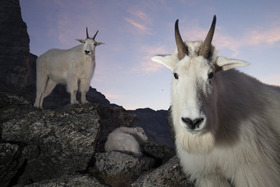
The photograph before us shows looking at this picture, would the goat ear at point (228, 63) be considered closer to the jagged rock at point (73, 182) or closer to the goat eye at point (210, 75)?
the goat eye at point (210, 75)

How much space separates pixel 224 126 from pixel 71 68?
7.21 meters

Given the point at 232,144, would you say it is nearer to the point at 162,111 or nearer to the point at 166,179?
the point at 166,179

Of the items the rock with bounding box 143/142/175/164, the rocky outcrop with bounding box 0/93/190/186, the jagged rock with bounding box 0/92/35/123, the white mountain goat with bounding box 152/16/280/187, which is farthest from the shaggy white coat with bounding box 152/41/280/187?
the jagged rock with bounding box 0/92/35/123

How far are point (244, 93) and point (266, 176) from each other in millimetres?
1216

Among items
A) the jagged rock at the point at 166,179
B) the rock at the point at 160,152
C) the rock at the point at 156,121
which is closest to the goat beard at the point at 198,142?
the jagged rock at the point at 166,179

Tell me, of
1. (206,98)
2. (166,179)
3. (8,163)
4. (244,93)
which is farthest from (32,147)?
(244,93)

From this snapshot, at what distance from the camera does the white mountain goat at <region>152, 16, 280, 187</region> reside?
8.95 ft

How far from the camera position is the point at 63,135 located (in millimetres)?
5262

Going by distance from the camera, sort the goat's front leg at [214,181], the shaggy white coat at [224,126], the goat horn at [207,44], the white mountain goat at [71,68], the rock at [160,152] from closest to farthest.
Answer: the shaggy white coat at [224,126] < the goat horn at [207,44] < the goat's front leg at [214,181] < the rock at [160,152] < the white mountain goat at [71,68]

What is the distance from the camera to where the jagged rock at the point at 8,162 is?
14.7 ft

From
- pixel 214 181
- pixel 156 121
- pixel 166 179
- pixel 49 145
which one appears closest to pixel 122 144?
pixel 49 145

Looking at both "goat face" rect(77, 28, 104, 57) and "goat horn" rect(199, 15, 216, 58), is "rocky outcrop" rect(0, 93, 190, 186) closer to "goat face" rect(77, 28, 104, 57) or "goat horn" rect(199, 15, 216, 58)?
"goat horn" rect(199, 15, 216, 58)

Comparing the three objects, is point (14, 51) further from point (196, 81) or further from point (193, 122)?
point (193, 122)

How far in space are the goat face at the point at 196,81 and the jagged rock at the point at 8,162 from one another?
3.59 metres
